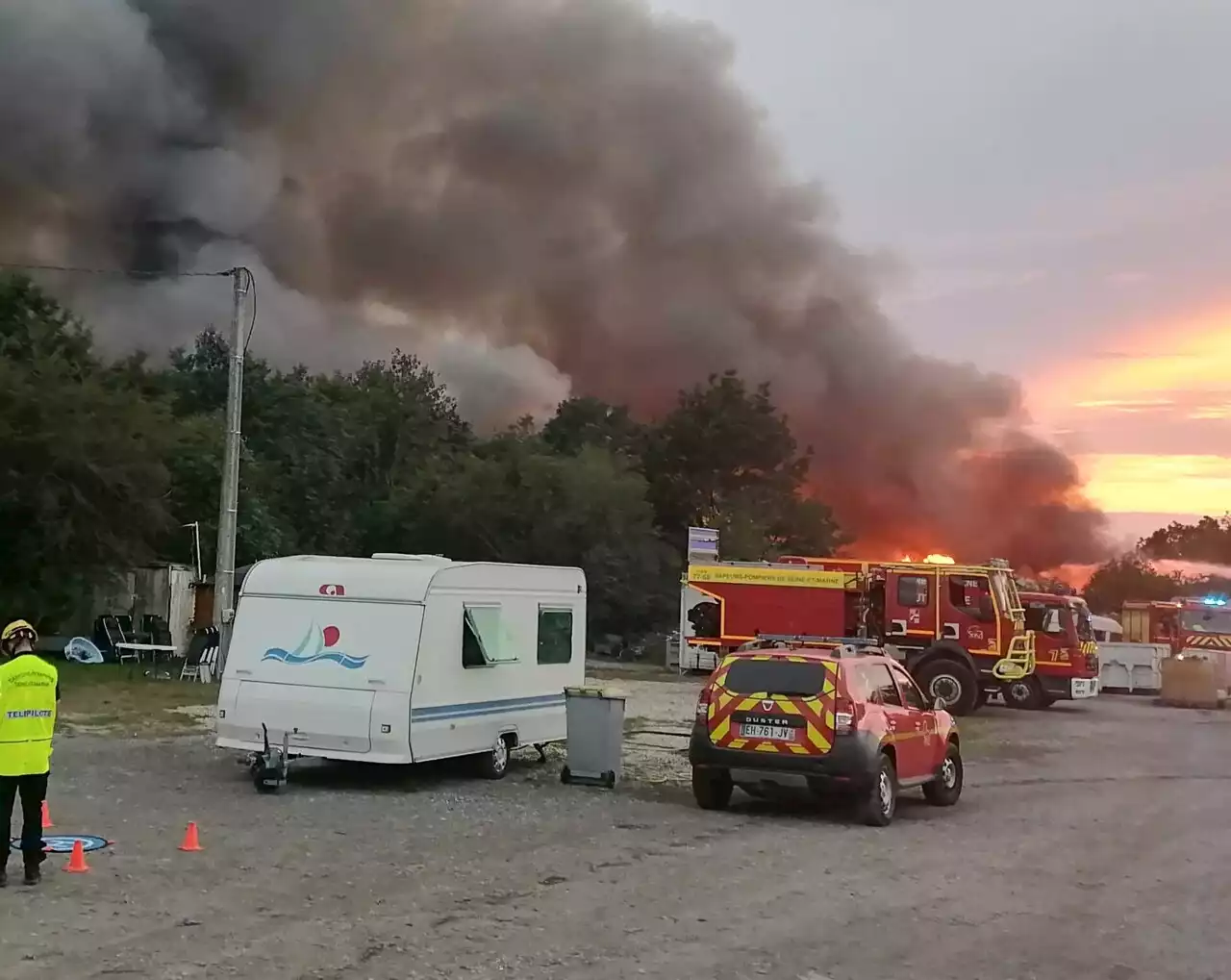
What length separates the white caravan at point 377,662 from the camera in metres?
12.9

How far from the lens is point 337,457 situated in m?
59.3

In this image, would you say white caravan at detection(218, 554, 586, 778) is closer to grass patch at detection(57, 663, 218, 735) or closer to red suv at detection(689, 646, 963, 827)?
red suv at detection(689, 646, 963, 827)

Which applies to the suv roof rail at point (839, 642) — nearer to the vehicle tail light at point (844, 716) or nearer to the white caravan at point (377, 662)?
the vehicle tail light at point (844, 716)

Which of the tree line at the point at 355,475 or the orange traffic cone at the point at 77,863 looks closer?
the orange traffic cone at the point at 77,863

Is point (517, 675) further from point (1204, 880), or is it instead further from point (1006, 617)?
point (1006, 617)

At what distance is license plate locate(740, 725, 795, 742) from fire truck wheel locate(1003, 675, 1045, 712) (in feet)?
55.1

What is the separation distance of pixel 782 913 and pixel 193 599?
88.0 ft

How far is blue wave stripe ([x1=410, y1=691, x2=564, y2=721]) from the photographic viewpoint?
1299 cm

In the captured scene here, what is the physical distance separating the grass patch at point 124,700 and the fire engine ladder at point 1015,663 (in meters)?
14.2

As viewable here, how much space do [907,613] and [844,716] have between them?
547 inches

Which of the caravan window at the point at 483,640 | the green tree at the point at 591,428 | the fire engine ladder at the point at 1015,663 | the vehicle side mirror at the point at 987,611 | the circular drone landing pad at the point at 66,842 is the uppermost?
the green tree at the point at 591,428

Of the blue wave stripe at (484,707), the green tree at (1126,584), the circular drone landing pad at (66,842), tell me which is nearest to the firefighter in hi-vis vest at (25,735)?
the circular drone landing pad at (66,842)

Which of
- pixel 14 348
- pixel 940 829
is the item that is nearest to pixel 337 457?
pixel 14 348

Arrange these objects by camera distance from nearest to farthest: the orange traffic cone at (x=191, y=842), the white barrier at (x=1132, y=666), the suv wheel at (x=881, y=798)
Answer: the orange traffic cone at (x=191, y=842)
the suv wheel at (x=881, y=798)
the white barrier at (x=1132, y=666)
